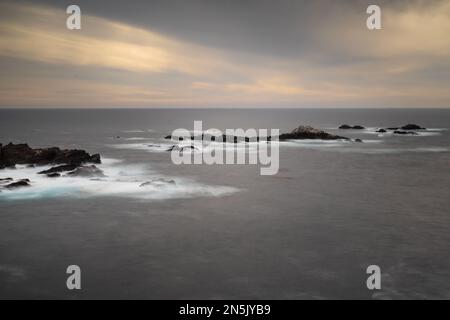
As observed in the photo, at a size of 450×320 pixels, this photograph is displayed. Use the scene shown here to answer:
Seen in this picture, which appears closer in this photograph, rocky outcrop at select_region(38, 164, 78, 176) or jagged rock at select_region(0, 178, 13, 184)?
jagged rock at select_region(0, 178, 13, 184)

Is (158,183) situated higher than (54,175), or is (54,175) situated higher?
(54,175)

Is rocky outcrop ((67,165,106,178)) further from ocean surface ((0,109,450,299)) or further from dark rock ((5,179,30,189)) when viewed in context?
dark rock ((5,179,30,189))

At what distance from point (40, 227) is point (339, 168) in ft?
88.9

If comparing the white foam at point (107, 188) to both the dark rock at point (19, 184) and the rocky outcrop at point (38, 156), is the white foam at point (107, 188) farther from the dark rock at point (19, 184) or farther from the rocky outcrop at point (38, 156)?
the rocky outcrop at point (38, 156)

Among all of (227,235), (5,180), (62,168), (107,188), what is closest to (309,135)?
(62,168)

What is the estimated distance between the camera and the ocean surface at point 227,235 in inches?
530

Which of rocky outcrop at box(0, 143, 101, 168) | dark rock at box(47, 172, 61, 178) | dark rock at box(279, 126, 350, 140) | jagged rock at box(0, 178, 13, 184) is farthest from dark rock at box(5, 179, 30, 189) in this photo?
dark rock at box(279, 126, 350, 140)

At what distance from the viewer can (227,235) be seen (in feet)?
61.2

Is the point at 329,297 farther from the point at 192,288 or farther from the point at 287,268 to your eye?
the point at 192,288

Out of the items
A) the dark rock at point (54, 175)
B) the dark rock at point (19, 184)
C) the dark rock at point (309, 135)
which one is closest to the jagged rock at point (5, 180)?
the dark rock at point (19, 184)

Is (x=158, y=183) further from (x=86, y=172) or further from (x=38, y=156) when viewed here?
(x=38, y=156)

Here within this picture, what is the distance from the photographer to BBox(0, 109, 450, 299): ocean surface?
44.2ft

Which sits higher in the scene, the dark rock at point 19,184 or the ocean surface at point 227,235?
the dark rock at point 19,184
